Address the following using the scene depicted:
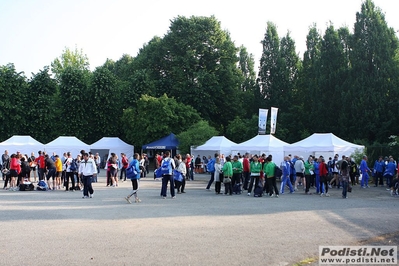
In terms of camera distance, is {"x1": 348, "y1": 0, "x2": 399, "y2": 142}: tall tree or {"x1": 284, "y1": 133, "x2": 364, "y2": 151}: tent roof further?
{"x1": 348, "y1": 0, "x2": 399, "y2": 142}: tall tree

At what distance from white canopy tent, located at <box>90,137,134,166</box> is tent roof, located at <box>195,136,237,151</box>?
32.3 feet

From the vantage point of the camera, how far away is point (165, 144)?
43219mm

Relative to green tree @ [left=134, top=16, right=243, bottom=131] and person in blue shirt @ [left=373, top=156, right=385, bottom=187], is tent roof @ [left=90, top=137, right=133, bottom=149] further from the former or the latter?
person in blue shirt @ [left=373, top=156, right=385, bottom=187]

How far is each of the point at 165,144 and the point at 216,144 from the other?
21.2 ft

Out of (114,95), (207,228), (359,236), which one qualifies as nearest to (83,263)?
(207,228)

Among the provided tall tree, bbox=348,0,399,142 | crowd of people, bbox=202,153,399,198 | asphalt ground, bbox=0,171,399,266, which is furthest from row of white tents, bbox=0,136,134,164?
asphalt ground, bbox=0,171,399,266

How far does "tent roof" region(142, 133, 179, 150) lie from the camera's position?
4294cm

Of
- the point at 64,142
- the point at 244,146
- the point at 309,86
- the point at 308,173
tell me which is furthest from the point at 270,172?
the point at 309,86

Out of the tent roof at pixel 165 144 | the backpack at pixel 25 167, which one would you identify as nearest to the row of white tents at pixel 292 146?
the tent roof at pixel 165 144

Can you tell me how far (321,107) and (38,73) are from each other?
30.6 meters

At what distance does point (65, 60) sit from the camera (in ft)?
252

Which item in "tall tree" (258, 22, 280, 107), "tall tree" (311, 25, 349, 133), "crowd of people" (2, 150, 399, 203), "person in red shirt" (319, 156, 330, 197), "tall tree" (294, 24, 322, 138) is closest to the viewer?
"crowd of people" (2, 150, 399, 203)

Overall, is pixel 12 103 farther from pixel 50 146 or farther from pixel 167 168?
pixel 167 168

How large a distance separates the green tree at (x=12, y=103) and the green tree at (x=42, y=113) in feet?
2.18
